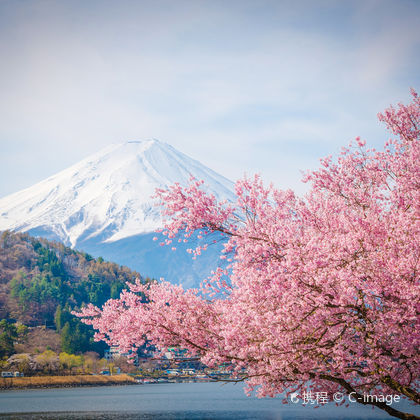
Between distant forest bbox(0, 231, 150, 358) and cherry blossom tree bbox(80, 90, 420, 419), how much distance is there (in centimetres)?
11980

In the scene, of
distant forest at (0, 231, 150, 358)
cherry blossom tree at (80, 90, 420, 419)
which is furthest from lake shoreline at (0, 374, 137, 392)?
cherry blossom tree at (80, 90, 420, 419)

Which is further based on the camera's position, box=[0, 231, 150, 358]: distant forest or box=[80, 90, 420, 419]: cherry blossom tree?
box=[0, 231, 150, 358]: distant forest

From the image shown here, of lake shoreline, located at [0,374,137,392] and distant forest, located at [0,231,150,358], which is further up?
distant forest, located at [0,231,150,358]

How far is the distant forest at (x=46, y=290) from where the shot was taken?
131 metres

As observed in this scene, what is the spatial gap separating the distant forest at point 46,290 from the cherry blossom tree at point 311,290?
11980cm

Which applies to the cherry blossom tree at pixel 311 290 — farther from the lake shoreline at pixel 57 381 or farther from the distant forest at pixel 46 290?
the distant forest at pixel 46 290

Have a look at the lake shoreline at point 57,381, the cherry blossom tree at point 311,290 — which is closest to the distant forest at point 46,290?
the lake shoreline at point 57,381

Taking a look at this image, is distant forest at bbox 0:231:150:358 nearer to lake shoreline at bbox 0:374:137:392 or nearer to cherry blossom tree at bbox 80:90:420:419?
lake shoreline at bbox 0:374:137:392

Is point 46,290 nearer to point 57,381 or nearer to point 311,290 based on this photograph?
point 57,381

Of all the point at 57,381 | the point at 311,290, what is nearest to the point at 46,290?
the point at 57,381

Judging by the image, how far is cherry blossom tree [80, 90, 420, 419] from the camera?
697cm

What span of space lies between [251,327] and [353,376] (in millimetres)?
2106

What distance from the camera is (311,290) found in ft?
22.9

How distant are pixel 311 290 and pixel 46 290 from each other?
165661mm
